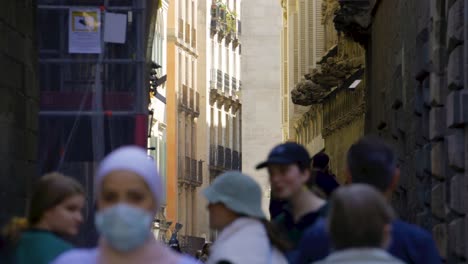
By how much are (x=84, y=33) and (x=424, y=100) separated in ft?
20.5

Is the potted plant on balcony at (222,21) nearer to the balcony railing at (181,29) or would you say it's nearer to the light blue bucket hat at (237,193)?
the balcony railing at (181,29)

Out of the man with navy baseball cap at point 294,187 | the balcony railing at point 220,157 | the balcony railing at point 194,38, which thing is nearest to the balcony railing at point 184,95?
the balcony railing at point 194,38

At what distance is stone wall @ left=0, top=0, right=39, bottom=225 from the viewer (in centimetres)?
1622

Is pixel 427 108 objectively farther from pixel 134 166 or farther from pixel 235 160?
pixel 235 160

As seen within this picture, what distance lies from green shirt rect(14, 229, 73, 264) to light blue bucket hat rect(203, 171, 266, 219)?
681mm

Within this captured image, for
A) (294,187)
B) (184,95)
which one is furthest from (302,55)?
(294,187)

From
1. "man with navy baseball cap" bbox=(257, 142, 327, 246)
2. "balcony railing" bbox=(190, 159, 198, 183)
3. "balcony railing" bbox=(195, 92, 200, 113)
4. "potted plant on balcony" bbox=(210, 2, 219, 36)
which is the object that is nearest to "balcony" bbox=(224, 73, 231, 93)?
"potted plant on balcony" bbox=(210, 2, 219, 36)

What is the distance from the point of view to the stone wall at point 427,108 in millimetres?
13672

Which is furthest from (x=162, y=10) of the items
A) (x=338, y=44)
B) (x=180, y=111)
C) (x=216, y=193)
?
(x=216, y=193)

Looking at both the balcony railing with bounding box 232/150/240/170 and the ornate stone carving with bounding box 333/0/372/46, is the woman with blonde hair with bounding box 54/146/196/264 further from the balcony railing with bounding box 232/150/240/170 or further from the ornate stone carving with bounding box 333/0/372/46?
the balcony railing with bounding box 232/150/240/170

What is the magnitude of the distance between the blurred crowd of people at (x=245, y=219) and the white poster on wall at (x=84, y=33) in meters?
13.9

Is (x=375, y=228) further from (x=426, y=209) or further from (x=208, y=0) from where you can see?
(x=208, y=0)

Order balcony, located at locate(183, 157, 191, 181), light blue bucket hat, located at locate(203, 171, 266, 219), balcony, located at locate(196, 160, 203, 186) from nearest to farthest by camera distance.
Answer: light blue bucket hat, located at locate(203, 171, 266, 219) < balcony, located at locate(183, 157, 191, 181) < balcony, located at locate(196, 160, 203, 186)

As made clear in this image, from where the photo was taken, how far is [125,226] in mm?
5160
